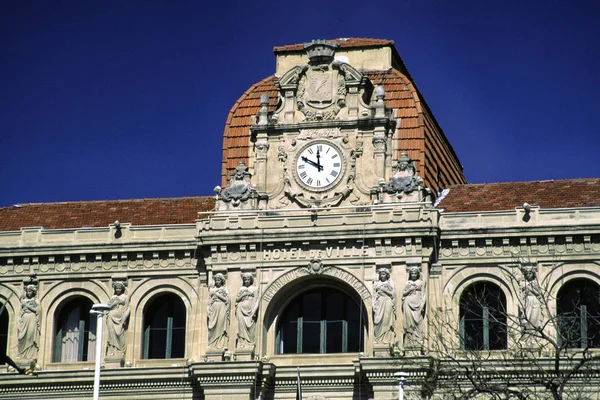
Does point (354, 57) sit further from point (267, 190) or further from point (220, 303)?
point (220, 303)

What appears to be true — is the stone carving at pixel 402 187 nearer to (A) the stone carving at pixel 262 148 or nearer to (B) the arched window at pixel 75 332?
(A) the stone carving at pixel 262 148

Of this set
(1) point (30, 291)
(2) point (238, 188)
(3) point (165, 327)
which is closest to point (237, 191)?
(2) point (238, 188)

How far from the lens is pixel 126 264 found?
72.6 metres

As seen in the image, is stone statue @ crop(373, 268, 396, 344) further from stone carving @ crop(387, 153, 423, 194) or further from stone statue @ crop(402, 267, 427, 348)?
stone carving @ crop(387, 153, 423, 194)

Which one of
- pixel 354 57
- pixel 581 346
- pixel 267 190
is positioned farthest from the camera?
pixel 354 57

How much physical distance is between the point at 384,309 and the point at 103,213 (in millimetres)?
17241

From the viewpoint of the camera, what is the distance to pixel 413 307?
222 feet

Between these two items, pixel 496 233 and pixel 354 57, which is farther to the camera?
pixel 354 57

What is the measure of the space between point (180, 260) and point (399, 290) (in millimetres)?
10560

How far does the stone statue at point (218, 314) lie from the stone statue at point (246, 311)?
53 centimetres

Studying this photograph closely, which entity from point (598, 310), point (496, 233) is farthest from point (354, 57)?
point (598, 310)

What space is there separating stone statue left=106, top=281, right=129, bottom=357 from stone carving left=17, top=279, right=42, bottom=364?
3.38 m

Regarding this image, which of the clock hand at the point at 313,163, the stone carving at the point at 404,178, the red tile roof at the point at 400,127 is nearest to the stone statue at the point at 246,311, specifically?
the clock hand at the point at 313,163

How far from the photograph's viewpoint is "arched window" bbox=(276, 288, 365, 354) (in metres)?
69.9
